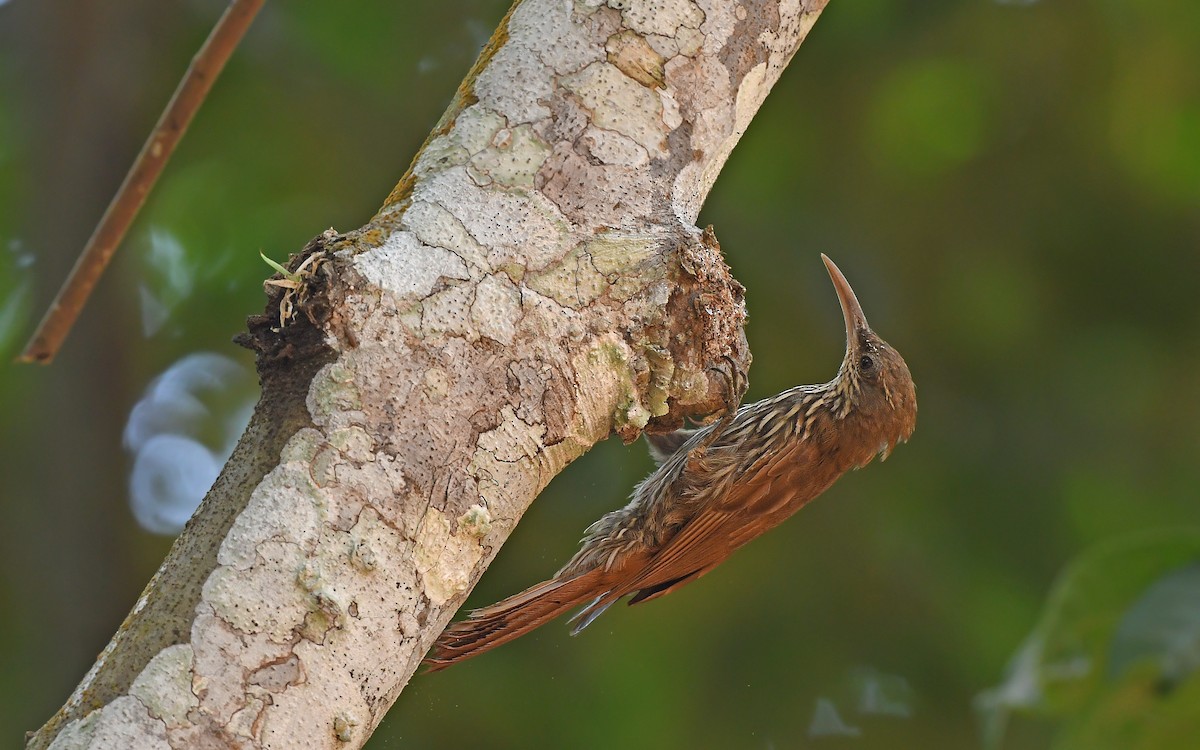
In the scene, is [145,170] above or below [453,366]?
above

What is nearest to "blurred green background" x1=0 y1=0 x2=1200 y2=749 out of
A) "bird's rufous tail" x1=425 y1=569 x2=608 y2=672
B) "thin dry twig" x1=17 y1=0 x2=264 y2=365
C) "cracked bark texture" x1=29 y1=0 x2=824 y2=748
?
"bird's rufous tail" x1=425 y1=569 x2=608 y2=672

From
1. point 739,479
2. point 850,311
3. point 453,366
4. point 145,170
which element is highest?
point 145,170

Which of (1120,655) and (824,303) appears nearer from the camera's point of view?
(1120,655)

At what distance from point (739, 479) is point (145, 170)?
176 cm

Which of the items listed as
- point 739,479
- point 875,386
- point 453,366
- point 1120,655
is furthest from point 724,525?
point 1120,655

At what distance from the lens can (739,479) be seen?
10.9 feet

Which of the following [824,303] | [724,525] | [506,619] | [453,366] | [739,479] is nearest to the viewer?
[453,366]

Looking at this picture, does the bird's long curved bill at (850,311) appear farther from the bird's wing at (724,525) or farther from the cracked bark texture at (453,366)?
the cracked bark texture at (453,366)

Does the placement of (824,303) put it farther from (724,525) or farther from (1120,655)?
(1120,655)

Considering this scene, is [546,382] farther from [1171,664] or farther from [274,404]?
[1171,664]

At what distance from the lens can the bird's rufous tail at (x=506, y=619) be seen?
2.65 m

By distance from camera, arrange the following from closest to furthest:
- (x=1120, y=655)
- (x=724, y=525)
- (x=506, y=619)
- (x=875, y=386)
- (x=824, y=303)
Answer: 1. (x=1120, y=655)
2. (x=506, y=619)
3. (x=724, y=525)
4. (x=875, y=386)
5. (x=824, y=303)

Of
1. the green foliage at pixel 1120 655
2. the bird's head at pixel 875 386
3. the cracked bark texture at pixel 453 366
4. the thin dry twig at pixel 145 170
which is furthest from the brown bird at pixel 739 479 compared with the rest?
the green foliage at pixel 1120 655

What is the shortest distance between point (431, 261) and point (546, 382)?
0.25m
